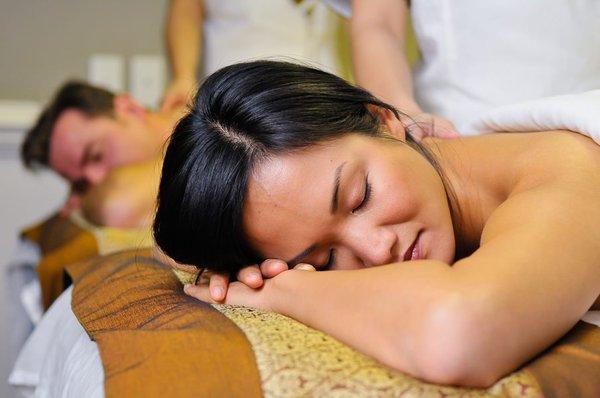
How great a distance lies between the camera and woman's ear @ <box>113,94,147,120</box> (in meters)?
2.19

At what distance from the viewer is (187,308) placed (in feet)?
2.89

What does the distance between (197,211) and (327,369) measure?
1.18 ft

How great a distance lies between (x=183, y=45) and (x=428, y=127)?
3.95ft

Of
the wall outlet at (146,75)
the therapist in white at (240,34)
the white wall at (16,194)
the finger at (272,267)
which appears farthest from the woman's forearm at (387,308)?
the wall outlet at (146,75)

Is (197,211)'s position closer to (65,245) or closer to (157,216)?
(157,216)

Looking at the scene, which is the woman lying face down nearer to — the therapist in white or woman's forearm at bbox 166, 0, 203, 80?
the therapist in white

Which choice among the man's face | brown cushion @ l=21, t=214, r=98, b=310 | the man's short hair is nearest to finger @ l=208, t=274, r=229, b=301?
brown cushion @ l=21, t=214, r=98, b=310

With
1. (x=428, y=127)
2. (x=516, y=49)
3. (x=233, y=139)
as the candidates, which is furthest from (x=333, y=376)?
(x=516, y=49)

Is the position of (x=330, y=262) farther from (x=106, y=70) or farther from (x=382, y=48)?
(x=106, y=70)

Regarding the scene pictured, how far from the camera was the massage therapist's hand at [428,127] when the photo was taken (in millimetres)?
1223

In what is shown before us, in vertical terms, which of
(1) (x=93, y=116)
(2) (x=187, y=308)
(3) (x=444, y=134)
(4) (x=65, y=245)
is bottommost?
(4) (x=65, y=245)

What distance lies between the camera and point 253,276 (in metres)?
0.95

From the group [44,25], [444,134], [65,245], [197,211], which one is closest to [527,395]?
[197,211]

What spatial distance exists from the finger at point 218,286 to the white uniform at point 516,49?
0.58 metres
